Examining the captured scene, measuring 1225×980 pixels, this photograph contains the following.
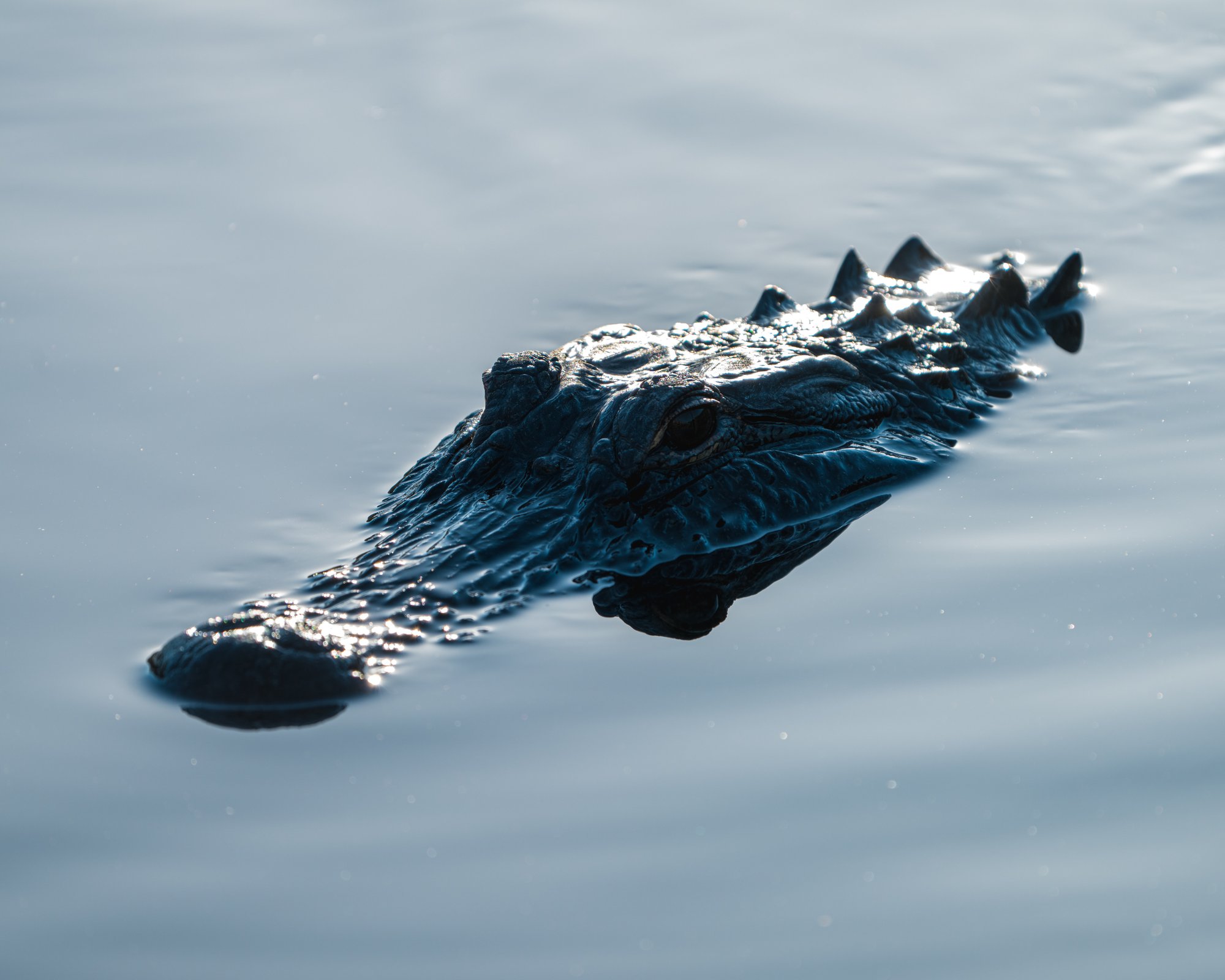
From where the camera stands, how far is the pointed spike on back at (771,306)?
298 inches

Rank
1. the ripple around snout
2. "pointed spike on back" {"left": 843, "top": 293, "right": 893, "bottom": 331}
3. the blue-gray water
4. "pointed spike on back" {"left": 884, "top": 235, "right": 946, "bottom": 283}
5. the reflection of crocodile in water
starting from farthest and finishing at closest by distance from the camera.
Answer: "pointed spike on back" {"left": 884, "top": 235, "right": 946, "bottom": 283}, "pointed spike on back" {"left": 843, "top": 293, "right": 893, "bottom": 331}, the reflection of crocodile in water, the ripple around snout, the blue-gray water

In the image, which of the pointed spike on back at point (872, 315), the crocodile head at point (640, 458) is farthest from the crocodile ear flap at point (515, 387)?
the pointed spike on back at point (872, 315)

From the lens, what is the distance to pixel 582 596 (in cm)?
548

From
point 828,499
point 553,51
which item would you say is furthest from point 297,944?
point 553,51

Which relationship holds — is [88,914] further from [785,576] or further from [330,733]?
[785,576]

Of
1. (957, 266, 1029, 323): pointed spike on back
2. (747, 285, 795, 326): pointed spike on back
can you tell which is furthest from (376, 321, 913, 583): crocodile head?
(957, 266, 1029, 323): pointed spike on back

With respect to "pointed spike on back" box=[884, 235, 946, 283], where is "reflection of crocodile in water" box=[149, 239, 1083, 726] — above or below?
below

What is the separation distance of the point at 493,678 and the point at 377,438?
2416 millimetres

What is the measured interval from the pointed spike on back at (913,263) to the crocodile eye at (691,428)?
3.31 m

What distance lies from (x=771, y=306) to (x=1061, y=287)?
198 cm

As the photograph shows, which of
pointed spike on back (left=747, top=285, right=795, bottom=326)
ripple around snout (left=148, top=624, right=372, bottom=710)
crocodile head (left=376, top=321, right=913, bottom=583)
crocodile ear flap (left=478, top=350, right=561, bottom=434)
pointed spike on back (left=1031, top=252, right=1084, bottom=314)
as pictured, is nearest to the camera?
ripple around snout (left=148, top=624, right=372, bottom=710)

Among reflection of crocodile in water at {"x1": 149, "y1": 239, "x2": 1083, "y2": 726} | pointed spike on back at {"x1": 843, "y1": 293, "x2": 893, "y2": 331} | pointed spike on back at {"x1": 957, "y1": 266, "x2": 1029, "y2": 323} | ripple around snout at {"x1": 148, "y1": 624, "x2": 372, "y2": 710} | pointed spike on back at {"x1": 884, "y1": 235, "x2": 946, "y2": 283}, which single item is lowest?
ripple around snout at {"x1": 148, "y1": 624, "x2": 372, "y2": 710}

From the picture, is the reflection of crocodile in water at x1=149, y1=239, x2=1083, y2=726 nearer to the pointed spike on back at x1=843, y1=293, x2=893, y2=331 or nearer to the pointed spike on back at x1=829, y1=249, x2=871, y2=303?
the pointed spike on back at x1=843, y1=293, x2=893, y2=331

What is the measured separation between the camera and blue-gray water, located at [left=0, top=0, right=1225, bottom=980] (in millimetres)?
4035
